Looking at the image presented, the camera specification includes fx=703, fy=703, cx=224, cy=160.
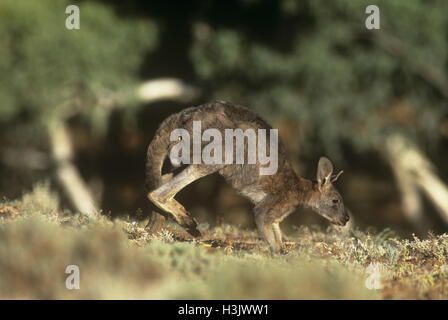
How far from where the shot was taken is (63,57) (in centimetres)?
1672

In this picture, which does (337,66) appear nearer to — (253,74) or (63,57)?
(253,74)

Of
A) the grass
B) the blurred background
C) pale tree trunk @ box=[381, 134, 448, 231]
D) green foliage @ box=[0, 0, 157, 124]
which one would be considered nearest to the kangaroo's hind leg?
the grass

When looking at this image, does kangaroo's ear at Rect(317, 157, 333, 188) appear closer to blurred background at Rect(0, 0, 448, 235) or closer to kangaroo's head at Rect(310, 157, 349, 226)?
kangaroo's head at Rect(310, 157, 349, 226)

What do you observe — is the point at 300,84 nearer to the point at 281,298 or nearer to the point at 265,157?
the point at 265,157

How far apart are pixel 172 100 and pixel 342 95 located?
6460 millimetres

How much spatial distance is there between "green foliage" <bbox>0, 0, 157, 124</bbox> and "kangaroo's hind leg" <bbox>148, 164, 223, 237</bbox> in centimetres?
1032

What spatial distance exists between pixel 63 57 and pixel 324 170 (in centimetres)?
1074

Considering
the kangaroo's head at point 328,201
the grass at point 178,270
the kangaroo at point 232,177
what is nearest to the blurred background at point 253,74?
the kangaroo's head at point 328,201

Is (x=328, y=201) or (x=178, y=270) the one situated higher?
(x=328, y=201)

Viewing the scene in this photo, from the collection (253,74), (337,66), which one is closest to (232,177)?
(337,66)

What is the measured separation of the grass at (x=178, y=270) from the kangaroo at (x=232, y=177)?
342 millimetres

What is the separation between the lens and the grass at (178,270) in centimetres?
495

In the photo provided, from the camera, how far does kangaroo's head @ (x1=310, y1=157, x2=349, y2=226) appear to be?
25.2ft
